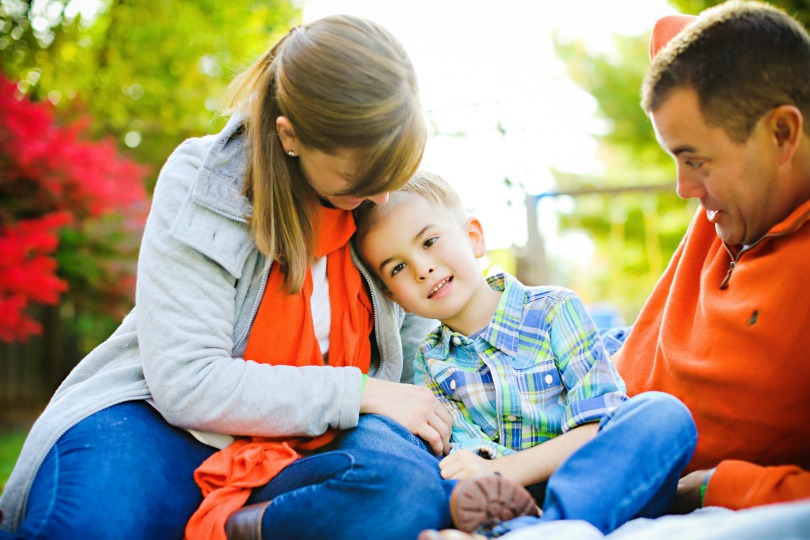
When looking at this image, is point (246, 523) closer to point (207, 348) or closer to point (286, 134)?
point (207, 348)

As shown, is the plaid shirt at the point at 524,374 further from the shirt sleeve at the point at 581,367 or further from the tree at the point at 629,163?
the tree at the point at 629,163

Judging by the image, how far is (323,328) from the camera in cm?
196

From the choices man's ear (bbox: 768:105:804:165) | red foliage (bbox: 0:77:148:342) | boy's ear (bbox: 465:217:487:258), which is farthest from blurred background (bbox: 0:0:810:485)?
man's ear (bbox: 768:105:804:165)

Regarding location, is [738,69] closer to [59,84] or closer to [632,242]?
[59,84]

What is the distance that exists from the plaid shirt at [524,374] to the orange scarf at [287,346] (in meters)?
0.24

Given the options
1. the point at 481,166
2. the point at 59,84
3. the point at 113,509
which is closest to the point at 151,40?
the point at 59,84

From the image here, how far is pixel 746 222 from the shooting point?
1.69m

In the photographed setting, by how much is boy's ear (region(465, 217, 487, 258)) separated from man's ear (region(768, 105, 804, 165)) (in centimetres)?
78

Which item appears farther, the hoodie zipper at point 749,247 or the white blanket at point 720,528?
the hoodie zipper at point 749,247

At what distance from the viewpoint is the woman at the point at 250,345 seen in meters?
1.58

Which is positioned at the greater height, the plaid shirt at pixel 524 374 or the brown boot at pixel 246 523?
the plaid shirt at pixel 524 374

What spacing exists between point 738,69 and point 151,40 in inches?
226

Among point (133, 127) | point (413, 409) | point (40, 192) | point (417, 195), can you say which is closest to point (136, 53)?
point (133, 127)

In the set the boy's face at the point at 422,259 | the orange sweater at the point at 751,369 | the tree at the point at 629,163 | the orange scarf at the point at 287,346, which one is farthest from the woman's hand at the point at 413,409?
the tree at the point at 629,163
